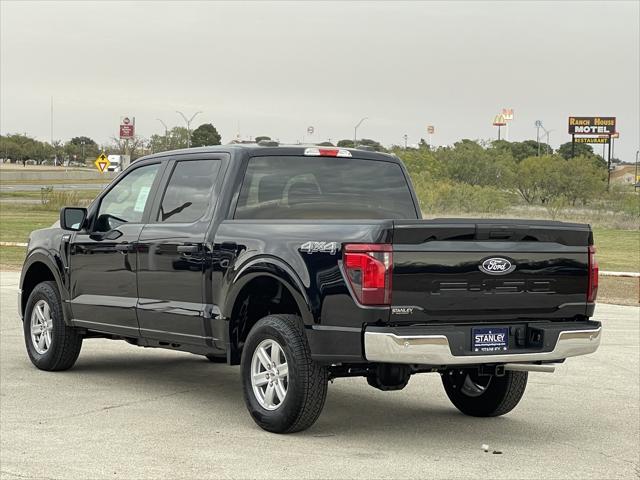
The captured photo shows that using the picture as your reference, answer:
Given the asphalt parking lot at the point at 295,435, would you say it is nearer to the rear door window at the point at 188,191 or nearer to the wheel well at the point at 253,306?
the wheel well at the point at 253,306

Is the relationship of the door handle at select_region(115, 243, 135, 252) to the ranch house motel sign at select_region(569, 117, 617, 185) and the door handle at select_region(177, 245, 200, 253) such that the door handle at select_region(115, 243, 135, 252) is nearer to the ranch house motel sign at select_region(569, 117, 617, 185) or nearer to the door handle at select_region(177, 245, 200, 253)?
the door handle at select_region(177, 245, 200, 253)

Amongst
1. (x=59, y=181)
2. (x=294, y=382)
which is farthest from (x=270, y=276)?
(x=59, y=181)

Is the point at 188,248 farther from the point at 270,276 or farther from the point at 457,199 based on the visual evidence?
the point at 457,199

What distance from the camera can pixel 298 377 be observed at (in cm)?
745

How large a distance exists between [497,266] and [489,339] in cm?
48

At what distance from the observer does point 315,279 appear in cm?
742

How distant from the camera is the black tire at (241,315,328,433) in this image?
24.5 ft

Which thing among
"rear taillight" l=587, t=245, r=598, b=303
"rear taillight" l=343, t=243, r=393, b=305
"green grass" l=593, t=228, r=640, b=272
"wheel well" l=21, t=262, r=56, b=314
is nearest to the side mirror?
"wheel well" l=21, t=262, r=56, b=314

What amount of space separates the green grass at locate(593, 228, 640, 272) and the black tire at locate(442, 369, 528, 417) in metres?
20.7

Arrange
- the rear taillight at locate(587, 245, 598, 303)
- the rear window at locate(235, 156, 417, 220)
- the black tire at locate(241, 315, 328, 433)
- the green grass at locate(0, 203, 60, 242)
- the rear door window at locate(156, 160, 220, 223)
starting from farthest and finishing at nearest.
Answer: the green grass at locate(0, 203, 60, 242)
the rear door window at locate(156, 160, 220, 223)
the rear window at locate(235, 156, 417, 220)
the rear taillight at locate(587, 245, 598, 303)
the black tire at locate(241, 315, 328, 433)

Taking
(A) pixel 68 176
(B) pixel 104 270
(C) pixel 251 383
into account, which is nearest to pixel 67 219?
(B) pixel 104 270

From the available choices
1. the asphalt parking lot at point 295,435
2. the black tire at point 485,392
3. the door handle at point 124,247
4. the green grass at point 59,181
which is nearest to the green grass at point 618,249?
the asphalt parking lot at point 295,435

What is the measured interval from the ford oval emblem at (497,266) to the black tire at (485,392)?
1.17 m

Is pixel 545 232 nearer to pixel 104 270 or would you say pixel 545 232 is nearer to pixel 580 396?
pixel 580 396
